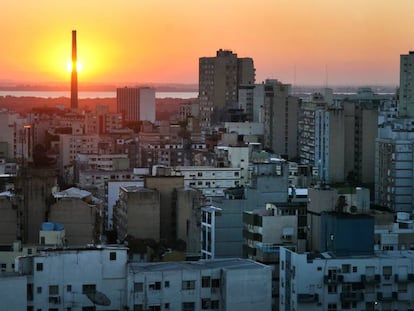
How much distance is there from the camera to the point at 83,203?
2362cm

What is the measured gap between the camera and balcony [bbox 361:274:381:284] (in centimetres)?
1558

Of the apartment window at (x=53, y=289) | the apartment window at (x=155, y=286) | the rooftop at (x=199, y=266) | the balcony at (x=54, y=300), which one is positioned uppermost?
the rooftop at (x=199, y=266)

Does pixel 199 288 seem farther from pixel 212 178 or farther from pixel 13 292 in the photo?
pixel 212 178

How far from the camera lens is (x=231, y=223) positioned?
68.1ft

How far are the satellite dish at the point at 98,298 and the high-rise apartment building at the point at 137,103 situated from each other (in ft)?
245

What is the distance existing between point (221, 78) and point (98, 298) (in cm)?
4931

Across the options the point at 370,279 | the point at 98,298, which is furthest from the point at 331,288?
the point at 98,298

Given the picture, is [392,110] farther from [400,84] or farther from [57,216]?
[57,216]

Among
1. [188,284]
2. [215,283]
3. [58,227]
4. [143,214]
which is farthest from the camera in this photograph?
[143,214]

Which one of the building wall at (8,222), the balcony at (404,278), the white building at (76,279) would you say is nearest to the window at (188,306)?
the white building at (76,279)

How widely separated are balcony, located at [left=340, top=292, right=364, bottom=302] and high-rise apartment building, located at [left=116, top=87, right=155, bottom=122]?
7429 cm

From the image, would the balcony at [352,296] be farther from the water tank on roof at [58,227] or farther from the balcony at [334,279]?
the water tank on roof at [58,227]

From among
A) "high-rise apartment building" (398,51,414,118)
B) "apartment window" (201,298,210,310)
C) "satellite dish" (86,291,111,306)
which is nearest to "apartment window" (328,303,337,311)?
"apartment window" (201,298,210,310)

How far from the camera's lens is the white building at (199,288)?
48.6 feet
